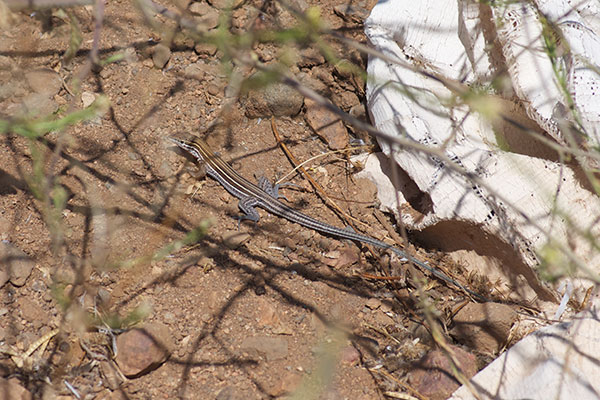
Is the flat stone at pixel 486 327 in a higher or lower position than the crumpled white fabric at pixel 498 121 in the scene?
lower

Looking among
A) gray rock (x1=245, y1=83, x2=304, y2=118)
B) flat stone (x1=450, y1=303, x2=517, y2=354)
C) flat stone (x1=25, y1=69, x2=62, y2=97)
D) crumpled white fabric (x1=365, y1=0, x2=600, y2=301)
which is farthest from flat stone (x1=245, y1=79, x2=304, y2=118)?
flat stone (x1=450, y1=303, x2=517, y2=354)

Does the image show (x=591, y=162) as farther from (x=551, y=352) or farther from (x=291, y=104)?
(x=291, y=104)

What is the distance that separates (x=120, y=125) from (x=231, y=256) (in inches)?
50.5

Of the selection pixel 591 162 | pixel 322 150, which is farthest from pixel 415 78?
pixel 591 162

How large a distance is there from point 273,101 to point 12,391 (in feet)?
8.41

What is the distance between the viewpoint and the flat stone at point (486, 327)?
3.07 meters

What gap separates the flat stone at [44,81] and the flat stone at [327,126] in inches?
73.1

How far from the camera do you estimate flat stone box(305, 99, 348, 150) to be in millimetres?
4121

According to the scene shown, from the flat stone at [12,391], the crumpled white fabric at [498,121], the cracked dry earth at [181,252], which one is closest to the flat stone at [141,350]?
the cracked dry earth at [181,252]

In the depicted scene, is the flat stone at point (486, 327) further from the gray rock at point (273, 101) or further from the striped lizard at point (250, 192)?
the gray rock at point (273, 101)

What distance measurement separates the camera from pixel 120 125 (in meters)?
3.75

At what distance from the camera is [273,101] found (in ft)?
13.2

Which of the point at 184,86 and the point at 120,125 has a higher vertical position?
the point at 184,86

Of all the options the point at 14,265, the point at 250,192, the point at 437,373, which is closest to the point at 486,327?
the point at 437,373
